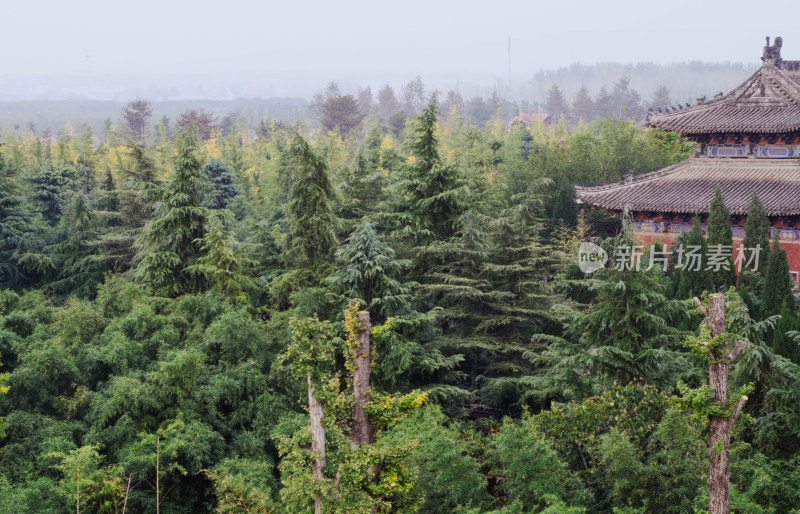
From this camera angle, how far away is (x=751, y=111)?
2194 cm

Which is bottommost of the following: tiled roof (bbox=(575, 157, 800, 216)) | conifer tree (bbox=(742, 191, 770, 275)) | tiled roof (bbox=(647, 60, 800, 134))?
conifer tree (bbox=(742, 191, 770, 275))

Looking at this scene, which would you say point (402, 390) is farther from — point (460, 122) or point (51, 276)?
point (460, 122)

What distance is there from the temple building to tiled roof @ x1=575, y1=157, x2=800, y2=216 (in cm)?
3

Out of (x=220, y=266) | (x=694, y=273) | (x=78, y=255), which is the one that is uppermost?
(x=220, y=266)

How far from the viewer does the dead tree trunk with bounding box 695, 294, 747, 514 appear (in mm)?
7000

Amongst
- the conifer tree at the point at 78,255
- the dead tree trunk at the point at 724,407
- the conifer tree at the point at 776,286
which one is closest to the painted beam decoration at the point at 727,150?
the conifer tree at the point at 776,286

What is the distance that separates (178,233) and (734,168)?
1733 cm

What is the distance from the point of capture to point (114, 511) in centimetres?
1054

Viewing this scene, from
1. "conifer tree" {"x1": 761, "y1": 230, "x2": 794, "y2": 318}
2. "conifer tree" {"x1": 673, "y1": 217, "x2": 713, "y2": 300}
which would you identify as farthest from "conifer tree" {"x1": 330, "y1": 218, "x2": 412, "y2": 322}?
"conifer tree" {"x1": 761, "y1": 230, "x2": 794, "y2": 318}

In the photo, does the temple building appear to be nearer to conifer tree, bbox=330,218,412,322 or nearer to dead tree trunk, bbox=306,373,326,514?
conifer tree, bbox=330,218,412,322

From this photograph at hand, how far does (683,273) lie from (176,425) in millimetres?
13438

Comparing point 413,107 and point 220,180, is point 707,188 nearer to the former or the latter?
point 220,180

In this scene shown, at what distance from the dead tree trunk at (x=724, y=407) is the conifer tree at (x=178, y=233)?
13.6 metres

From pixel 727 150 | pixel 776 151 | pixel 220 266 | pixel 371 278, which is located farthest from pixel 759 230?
pixel 220 266
